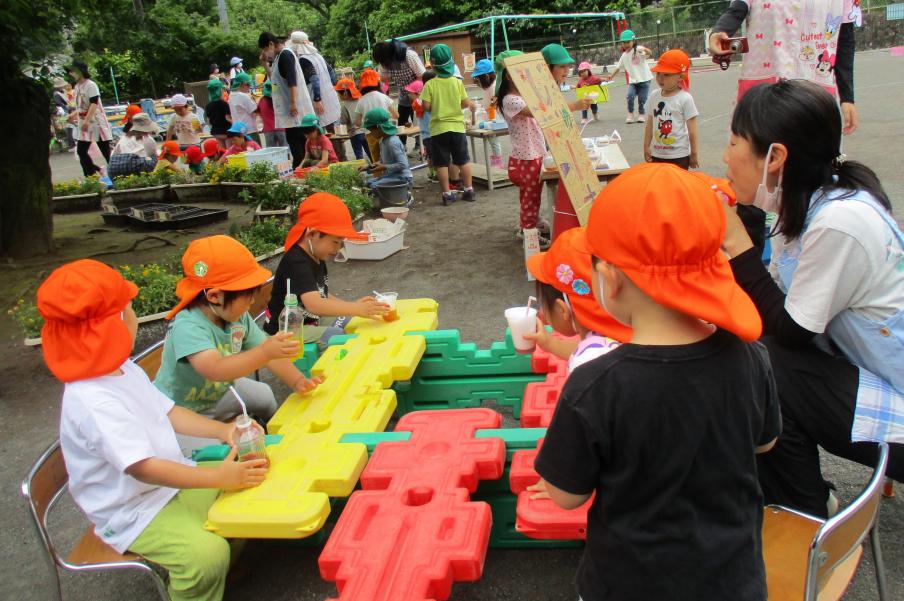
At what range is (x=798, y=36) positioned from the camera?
3.83 m

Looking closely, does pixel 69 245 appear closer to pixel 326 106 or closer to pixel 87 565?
pixel 326 106

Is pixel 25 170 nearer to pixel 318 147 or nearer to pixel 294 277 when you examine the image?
pixel 318 147

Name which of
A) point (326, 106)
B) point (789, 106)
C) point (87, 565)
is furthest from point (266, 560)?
point (326, 106)

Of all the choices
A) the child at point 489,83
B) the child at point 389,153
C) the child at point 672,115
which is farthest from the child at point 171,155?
the child at point 672,115

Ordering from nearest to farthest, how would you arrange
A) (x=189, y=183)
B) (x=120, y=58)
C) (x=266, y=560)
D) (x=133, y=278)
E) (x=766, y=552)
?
(x=766, y=552), (x=266, y=560), (x=133, y=278), (x=189, y=183), (x=120, y=58)

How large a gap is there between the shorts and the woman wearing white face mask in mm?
5874

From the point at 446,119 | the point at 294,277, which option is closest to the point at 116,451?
the point at 294,277

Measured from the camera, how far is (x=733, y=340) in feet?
4.42

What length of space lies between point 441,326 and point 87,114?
9.47m

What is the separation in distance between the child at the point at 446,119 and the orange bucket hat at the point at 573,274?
19.2 ft

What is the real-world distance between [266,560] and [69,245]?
644 centimetres

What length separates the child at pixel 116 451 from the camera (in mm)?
2105

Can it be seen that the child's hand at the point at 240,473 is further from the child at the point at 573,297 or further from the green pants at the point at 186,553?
the child at the point at 573,297

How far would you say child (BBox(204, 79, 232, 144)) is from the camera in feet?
38.9
